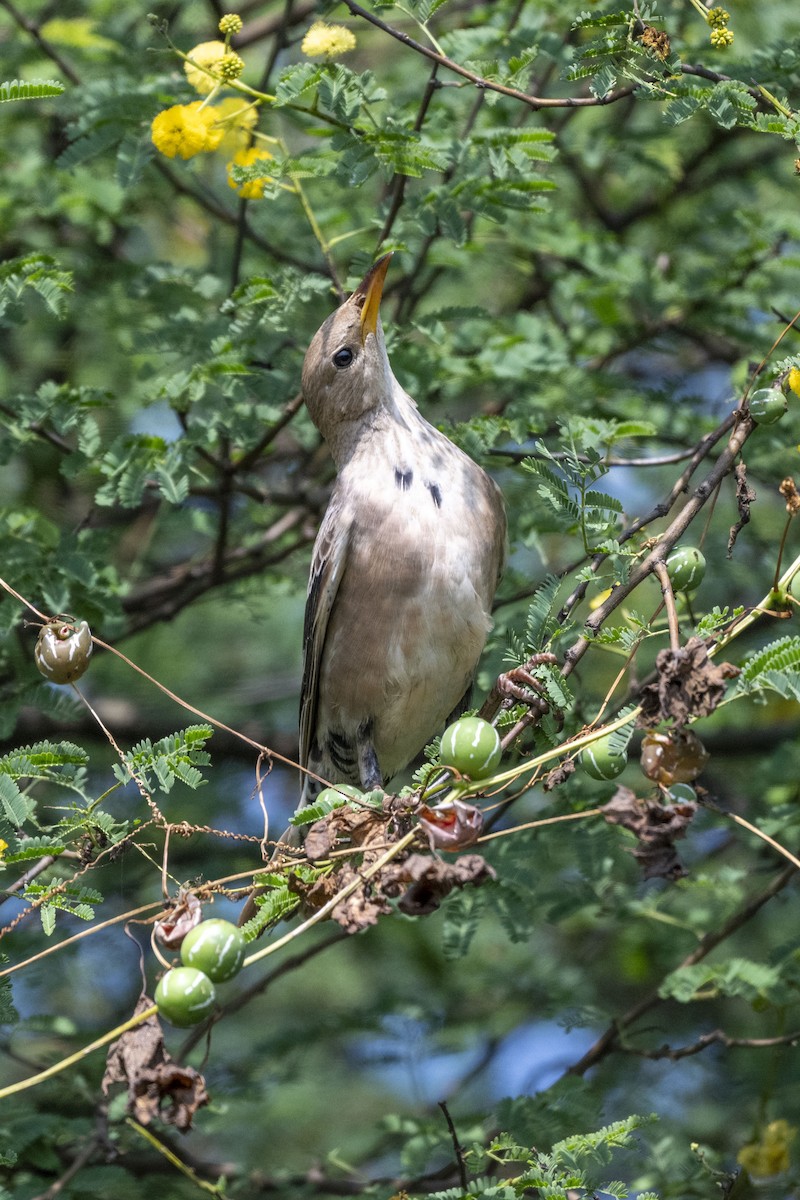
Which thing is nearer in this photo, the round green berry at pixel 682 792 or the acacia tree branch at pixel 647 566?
Result: the round green berry at pixel 682 792

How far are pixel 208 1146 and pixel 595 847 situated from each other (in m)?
3.24

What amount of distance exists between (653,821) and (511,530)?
252cm

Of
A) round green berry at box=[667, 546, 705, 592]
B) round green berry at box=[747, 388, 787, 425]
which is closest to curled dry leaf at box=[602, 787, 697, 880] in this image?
round green berry at box=[667, 546, 705, 592]

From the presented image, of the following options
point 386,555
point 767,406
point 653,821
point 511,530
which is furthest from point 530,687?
point 511,530

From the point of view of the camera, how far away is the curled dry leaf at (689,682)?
2.50 meters

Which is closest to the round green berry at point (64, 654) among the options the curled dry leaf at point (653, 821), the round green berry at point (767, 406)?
the curled dry leaf at point (653, 821)

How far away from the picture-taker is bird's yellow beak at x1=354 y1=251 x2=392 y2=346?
4434 mm

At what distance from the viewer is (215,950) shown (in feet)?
8.31

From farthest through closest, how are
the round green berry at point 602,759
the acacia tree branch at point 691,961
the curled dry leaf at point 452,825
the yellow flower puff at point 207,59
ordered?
the acacia tree branch at point 691,961 → the yellow flower puff at point 207,59 → the round green berry at point 602,759 → the curled dry leaf at point 452,825

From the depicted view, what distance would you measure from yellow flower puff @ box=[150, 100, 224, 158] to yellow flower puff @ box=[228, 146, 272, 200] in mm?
150

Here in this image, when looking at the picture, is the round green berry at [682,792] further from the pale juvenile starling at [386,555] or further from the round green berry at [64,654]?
the pale juvenile starling at [386,555]

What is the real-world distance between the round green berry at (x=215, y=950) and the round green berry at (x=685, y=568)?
1.28 meters

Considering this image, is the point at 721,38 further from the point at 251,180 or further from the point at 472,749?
the point at 472,749

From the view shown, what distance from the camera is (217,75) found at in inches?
156
